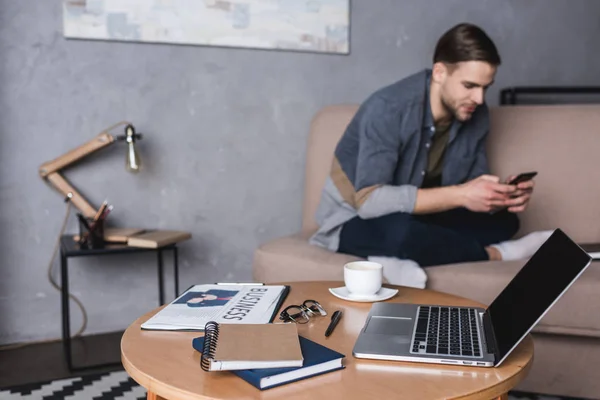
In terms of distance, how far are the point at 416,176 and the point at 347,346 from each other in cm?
108

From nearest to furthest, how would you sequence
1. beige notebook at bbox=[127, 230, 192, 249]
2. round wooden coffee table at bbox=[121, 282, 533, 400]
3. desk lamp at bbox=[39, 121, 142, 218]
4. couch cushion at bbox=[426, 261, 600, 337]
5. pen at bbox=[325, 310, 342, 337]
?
1. round wooden coffee table at bbox=[121, 282, 533, 400]
2. pen at bbox=[325, 310, 342, 337]
3. couch cushion at bbox=[426, 261, 600, 337]
4. beige notebook at bbox=[127, 230, 192, 249]
5. desk lamp at bbox=[39, 121, 142, 218]

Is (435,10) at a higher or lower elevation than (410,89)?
higher

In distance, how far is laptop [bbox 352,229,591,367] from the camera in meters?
0.88

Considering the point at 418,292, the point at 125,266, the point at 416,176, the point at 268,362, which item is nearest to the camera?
the point at 268,362

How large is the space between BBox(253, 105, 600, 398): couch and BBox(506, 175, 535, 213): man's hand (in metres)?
0.20

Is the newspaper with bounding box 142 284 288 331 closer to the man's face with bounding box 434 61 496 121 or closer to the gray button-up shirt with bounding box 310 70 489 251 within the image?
the gray button-up shirt with bounding box 310 70 489 251

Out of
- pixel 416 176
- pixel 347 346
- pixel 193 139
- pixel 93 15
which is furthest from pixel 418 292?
pixel 93 15

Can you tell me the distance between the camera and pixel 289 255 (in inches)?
71.9

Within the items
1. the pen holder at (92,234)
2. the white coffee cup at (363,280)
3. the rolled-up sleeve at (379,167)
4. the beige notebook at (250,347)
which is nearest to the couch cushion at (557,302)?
the rolled-up sleeve at (379,167)

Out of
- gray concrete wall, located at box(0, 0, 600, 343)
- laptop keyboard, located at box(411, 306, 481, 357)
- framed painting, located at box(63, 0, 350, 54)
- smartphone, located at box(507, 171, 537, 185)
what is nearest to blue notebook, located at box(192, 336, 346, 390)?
laptop keyboard, located at box(411, 306, 481, 357)

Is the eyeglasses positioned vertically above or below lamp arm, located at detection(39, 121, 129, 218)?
below

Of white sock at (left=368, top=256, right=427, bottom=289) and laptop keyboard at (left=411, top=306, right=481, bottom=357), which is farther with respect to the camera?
white sock at (left=368, top=256, right=427, bottom=289)

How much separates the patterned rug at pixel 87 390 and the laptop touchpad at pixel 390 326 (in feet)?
2.71

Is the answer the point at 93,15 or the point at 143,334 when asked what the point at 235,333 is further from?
the point at 93,15
